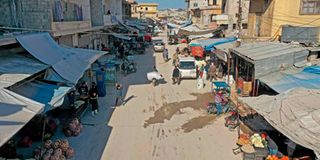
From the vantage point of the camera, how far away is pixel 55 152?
9.22 meters

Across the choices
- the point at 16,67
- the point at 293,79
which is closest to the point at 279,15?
the point at 293,79

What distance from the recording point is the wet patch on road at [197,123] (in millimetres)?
12367

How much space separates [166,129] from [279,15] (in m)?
14.8

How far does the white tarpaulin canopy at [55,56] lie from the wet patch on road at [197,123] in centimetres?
526

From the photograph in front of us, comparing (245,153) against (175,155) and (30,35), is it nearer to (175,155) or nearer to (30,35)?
(175,155)

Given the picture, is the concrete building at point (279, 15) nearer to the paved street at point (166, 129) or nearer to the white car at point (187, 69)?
the white car at point (187, 69)

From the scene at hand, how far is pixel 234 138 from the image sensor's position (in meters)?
11.2

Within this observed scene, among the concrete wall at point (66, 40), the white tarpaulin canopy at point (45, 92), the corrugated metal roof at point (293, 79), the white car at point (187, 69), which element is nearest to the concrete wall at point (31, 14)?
the concrete wall at point (66, 40)

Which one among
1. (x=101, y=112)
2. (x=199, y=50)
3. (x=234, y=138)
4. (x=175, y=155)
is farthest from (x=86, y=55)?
(x=199, y=50)

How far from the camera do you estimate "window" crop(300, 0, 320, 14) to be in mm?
19562

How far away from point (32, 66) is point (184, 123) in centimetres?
708

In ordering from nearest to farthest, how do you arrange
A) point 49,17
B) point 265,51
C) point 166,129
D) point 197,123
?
point 166,129 → point 197,123 → point 49,17 → point 265,51

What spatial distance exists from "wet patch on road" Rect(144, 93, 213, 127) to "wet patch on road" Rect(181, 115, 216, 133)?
47.9 inches

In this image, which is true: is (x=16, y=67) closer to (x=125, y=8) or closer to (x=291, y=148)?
(x=291, y=148)
